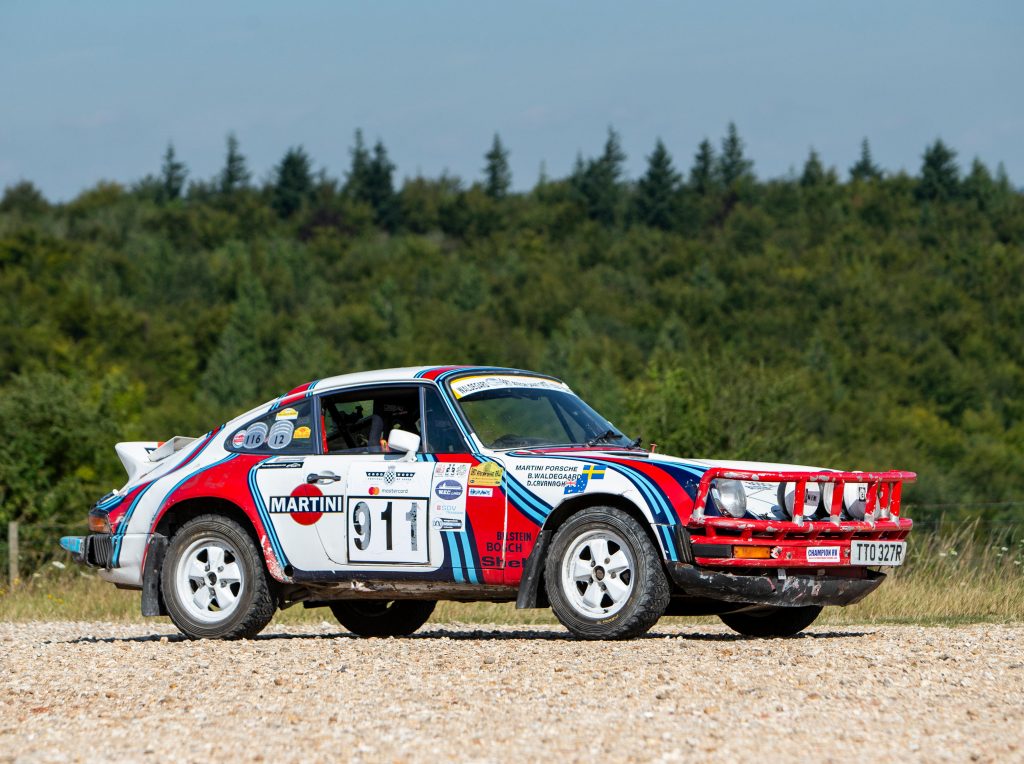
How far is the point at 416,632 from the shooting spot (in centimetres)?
1324

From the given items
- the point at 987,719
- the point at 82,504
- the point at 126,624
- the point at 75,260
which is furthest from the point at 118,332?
the point at 987,719

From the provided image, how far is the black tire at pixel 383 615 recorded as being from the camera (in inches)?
511

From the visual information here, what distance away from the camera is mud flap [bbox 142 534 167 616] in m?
12.1

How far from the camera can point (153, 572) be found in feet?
39.7

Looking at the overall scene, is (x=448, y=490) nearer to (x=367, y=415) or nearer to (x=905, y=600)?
(x=367, y=415)

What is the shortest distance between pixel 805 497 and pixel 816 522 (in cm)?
17

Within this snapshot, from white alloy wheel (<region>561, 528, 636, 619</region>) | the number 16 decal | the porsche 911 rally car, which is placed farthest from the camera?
the number 16 decal

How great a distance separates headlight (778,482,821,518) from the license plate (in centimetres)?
39

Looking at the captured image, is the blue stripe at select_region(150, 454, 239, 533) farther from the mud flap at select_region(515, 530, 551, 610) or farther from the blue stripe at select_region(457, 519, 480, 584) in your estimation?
the mud flap at select_region(515, 530, 551, 610)

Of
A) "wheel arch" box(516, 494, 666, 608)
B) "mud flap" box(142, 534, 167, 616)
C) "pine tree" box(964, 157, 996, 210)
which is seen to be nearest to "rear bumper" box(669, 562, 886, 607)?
"wheel arch" box(516, 494, 666, 608)

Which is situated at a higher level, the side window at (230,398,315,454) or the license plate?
the side window at (230,398,315,454)

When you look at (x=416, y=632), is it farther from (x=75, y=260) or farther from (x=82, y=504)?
(x=75, y=260)

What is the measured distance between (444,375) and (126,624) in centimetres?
503

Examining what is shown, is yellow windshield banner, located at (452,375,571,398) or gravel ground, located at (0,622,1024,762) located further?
yellow windshield banner, located at (452,375,571,398)
